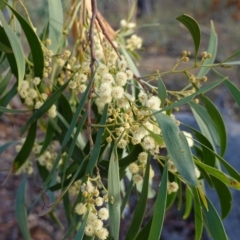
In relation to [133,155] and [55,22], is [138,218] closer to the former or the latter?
[133,155]

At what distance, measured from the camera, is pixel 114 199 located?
2.20ft

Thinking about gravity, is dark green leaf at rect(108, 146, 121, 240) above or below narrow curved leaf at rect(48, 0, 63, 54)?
below

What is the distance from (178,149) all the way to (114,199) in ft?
0.49

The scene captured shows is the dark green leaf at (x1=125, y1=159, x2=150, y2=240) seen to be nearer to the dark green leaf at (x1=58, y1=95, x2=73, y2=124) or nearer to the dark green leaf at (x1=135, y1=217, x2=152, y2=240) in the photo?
the dark green leaf at (x1=135, y1=217, x2=152, y2=240)

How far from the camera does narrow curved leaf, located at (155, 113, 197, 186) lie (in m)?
0.54

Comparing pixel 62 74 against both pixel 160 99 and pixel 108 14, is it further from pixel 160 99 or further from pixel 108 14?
pixel 108 14

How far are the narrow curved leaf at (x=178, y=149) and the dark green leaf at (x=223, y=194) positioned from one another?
0.67ft

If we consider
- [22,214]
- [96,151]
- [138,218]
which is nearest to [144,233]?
[138,218]

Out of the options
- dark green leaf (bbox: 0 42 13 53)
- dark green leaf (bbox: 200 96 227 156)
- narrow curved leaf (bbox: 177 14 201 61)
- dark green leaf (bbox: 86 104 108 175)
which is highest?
narrow curved leaf (bbox: 177 14 201 61)

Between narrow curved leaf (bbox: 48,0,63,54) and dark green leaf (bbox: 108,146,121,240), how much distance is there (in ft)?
0.90

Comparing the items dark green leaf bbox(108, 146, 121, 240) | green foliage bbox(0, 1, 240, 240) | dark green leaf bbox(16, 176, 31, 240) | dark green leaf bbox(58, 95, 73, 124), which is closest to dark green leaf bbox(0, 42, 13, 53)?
green foliage bbox(0, 1, 240, 240)

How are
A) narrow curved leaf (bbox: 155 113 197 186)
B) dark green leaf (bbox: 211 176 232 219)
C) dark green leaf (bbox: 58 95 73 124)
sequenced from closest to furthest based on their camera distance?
narrow curved leaf (bbox: 155 113 197 186) < dark green leaf (bbox: 211 176 232 219) < dark green leaf (bbox: 58 95 73 124)

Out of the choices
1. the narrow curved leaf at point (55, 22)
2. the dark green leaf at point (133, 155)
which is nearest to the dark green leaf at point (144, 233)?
the dark green leaf at point (133, 155)

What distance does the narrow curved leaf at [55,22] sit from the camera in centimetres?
84
